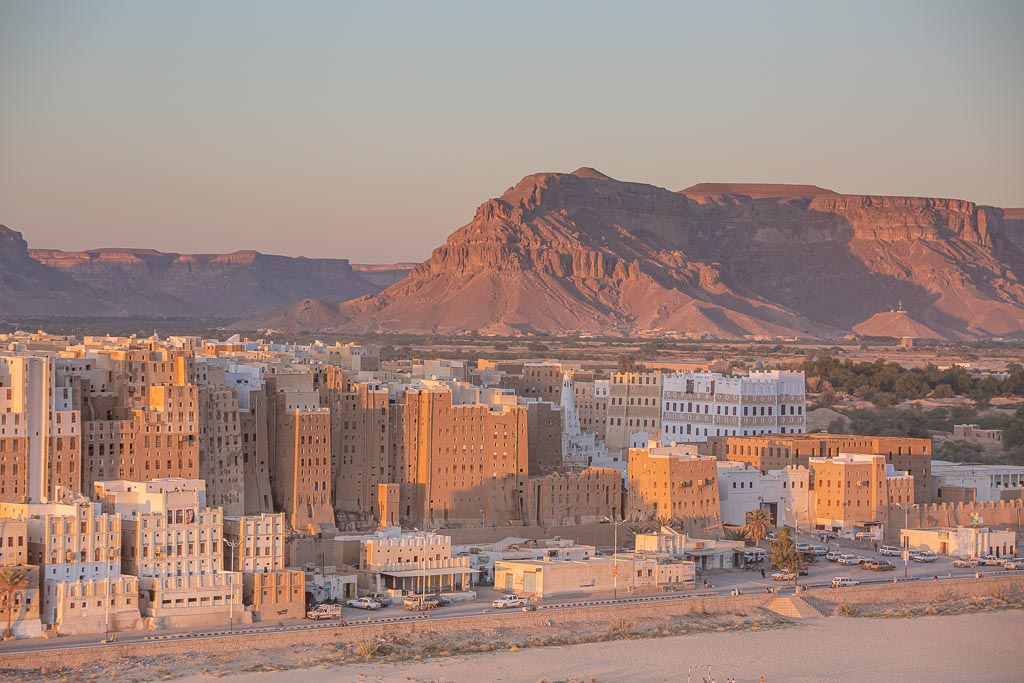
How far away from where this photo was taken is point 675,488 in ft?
229

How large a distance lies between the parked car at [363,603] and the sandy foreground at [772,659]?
4912 millimetres

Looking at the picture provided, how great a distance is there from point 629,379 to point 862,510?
22.4 m

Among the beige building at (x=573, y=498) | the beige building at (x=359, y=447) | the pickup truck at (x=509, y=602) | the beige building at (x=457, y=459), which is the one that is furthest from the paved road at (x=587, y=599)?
the beige building at (x=359, y=447)

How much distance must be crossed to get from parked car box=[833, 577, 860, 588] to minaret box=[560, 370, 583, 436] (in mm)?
20874

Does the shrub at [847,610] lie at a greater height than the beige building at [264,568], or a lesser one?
lesser

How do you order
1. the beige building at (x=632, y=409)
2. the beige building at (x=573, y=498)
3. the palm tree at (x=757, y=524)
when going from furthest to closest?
the beige building at (x=632, y=409) → the beige building at (x=573, y=498) → the palm tree at (x=757, y=524)

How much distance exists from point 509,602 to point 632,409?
123 ft

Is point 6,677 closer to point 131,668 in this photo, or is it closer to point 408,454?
point 131,668

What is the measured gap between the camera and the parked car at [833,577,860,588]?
6175 cm

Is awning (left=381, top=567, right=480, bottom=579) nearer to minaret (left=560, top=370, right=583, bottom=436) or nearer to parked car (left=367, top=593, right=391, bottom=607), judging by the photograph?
parked car (left=367, top=593, right=391, bottom=607)

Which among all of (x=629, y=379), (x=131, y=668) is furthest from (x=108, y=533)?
(x=629, y=379)

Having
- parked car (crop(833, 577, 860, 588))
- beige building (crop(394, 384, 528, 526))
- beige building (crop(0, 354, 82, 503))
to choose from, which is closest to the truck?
beige building (crop(0, 354, 82, 503))

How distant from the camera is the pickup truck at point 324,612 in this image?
5350 centimetres

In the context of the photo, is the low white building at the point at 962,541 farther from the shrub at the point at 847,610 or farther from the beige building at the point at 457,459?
the beige building at the point at 457,459
